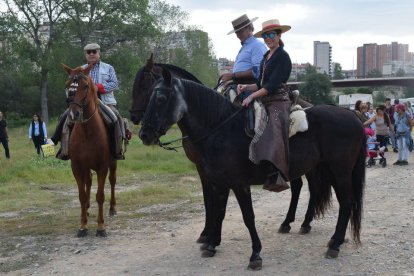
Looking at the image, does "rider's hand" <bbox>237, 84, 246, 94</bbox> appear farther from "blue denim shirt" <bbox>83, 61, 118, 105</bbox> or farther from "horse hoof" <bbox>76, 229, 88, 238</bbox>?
"horse hoof" <bbox>76, 229, 88, 238</bbox>

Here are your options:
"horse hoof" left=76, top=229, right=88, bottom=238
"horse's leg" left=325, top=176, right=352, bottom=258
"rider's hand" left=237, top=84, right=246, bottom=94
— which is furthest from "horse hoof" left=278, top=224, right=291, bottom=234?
"horse hoof" left=76, top=229, right=88, bottom=238

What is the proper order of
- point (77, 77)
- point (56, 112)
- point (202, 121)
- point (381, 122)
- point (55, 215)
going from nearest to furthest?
point (202, 121), point (77, 77), point (55, 215), point (381, 122), point (56, 112)

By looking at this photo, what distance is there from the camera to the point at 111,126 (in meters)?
7.76

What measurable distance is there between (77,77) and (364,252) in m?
4.57

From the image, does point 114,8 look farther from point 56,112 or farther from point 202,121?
point 202,121

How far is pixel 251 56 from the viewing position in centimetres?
647

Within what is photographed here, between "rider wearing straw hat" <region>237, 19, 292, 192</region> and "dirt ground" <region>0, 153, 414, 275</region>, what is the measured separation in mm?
1068

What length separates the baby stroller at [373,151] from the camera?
15461 millimetres

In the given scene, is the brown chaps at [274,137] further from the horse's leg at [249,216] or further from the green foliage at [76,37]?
the green foliage at [76,37]

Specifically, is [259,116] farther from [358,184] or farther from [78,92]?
[78,92]

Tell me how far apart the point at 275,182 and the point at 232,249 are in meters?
1.37

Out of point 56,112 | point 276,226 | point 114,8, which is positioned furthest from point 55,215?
point 56,112

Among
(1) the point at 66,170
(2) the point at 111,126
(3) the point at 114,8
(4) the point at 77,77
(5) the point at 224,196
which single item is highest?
(3) the point at 114,8

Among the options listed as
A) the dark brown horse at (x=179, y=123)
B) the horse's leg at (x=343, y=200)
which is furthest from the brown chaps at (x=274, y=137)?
the horse's leg at (x=343, y=200)
